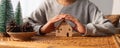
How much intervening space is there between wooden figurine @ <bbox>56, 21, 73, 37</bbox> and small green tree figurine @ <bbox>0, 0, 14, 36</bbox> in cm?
23

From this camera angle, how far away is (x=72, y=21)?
1.03 meters

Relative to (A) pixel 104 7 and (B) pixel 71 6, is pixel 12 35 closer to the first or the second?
(B) pixel 71 6

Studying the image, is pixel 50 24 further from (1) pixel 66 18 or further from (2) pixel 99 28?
(2) pixel 99 28

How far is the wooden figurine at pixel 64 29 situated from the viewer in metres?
1.04

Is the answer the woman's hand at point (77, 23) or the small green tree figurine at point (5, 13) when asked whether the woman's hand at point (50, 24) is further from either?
the small green tree figurine at point (5, 13)

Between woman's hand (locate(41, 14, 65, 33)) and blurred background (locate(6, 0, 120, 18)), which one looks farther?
blurred background (locate(6, 0, 120, 18))

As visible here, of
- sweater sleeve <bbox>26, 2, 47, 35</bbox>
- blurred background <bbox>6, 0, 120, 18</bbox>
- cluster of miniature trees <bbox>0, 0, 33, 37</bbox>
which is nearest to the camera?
cluster of miniature trees <bbox>0, 0, 33, 37</bbox>

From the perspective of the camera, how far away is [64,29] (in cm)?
105

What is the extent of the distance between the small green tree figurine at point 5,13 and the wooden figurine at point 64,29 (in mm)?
226

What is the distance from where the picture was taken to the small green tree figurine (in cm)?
99

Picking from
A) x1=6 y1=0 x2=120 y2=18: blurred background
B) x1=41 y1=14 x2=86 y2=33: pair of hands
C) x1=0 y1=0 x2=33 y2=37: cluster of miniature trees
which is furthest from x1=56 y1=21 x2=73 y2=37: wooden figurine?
x1=6 y1=0 x2=120 y2=18: blurred background

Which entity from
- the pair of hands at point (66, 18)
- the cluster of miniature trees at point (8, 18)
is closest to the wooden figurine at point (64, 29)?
the pair of hands at point (66, 18)

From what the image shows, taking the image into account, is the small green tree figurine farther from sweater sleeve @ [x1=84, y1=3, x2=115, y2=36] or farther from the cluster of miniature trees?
sweater sleeve @ [x1=84, y1=3, x2=115, y2=36]

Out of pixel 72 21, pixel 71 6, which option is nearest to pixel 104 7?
pixel 71 6
